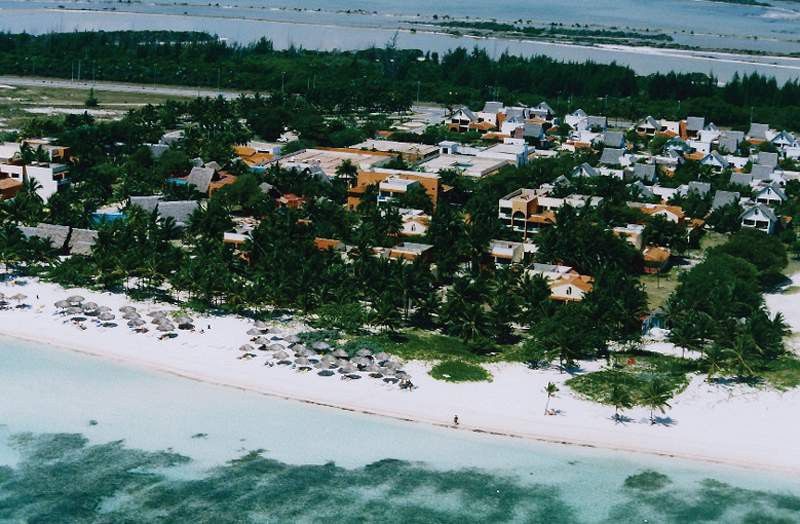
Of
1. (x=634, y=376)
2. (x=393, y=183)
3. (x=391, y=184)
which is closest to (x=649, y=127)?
(x=393, y=183)

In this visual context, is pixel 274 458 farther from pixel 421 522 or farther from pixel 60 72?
pixel 60 72

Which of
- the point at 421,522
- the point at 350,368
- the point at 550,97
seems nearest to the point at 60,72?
the point at 550,97

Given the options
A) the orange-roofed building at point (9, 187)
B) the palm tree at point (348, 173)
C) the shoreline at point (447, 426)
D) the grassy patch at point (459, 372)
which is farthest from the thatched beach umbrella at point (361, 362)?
the palm tree at point (348, 173)

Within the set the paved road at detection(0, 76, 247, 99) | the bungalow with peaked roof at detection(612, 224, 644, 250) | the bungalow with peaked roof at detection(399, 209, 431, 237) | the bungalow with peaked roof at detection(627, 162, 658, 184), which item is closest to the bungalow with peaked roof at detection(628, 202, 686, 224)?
the bungalow with peaked roof at detection(612, 224, 644, 250)

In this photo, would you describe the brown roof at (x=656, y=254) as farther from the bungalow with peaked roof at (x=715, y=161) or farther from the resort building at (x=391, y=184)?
the bungalow with peaked roof at (x=715, y=161)

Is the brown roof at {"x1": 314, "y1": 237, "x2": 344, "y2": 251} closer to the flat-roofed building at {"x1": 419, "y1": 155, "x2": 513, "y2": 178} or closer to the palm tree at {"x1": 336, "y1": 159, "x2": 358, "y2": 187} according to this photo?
the palm tree at {"x1": 336, "y1": 159, "x2": 358, "y2": 187}

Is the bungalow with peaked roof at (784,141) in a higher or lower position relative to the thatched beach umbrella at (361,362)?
higher
